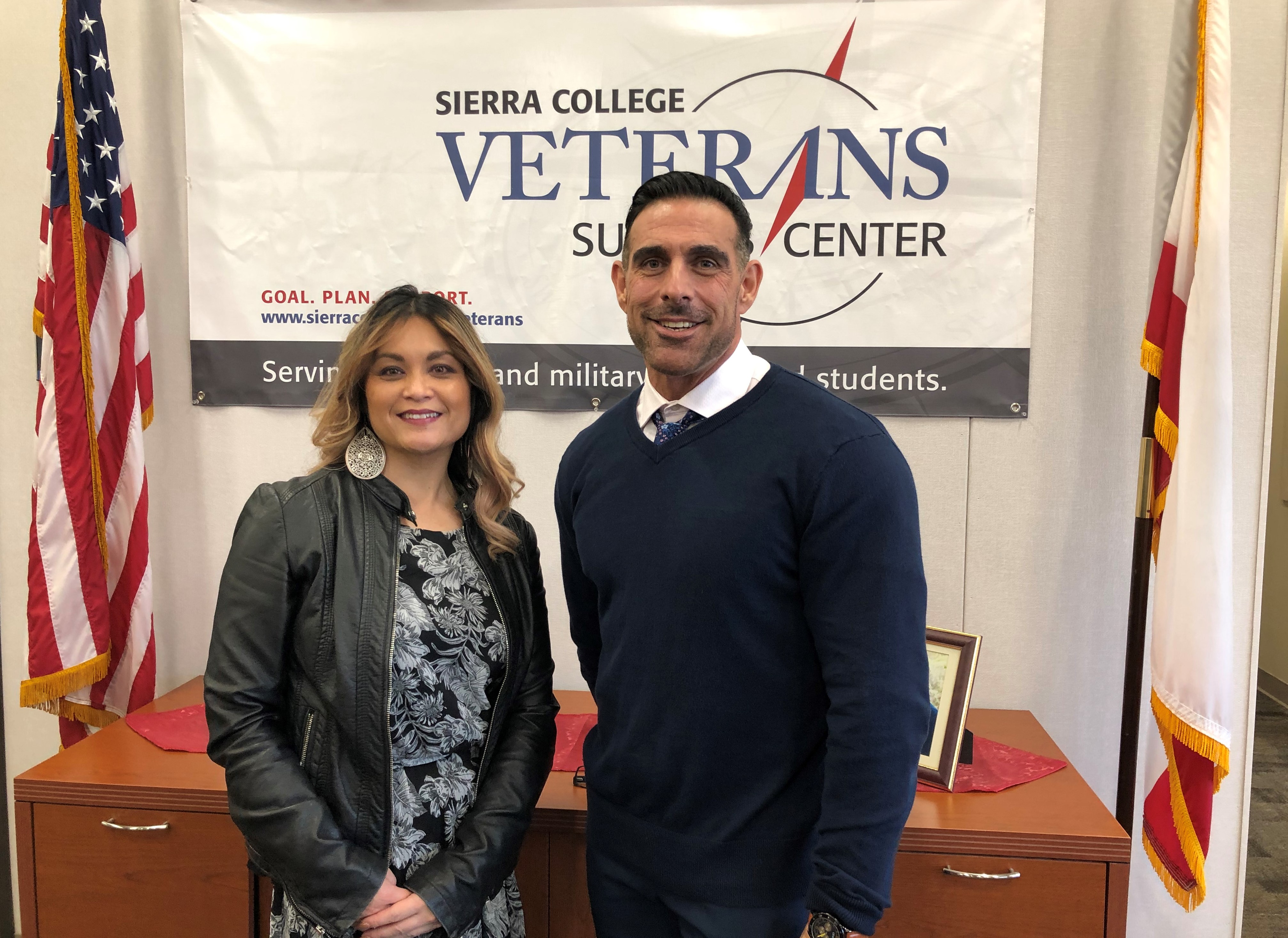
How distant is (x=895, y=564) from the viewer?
3.72ft

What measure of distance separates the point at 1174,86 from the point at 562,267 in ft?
4.68

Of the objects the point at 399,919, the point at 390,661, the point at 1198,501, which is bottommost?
the point at 399,919

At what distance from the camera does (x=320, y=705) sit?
130 centimetres

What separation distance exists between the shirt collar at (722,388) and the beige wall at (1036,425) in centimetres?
104

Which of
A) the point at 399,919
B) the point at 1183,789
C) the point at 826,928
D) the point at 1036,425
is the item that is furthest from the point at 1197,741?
the point at 399,919

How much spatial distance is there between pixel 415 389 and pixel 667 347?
16.0 inches

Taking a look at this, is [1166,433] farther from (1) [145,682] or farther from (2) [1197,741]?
(1) [145,682]

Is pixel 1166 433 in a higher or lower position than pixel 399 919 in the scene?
higher

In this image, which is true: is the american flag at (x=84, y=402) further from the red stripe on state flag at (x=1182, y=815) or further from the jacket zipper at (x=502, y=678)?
the red stripe on state flag at (x=1182, y=815)

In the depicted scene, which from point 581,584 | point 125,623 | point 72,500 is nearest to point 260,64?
point 72,500

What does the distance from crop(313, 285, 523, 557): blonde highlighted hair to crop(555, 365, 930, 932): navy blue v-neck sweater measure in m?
0.22

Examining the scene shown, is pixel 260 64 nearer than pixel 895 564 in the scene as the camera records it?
No

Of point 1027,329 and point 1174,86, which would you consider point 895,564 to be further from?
point 1174,86

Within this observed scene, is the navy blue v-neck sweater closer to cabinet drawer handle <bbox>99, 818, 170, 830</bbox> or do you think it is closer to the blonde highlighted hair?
the blonde highlighted hair
